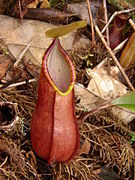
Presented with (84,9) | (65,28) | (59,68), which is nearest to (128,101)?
(59,68)

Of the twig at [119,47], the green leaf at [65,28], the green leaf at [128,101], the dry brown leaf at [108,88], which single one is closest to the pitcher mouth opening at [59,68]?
the green leaf at [65,28]

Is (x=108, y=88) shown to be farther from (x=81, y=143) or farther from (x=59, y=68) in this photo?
(x=59, y=68)

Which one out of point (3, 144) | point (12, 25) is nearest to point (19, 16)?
point (12, 25)

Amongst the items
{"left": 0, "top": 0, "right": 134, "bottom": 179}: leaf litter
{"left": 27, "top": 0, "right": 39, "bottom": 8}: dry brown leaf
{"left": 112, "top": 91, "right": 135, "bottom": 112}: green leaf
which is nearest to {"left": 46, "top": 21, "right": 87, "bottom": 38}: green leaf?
{"left": 112, "top": 91, "right": 135, "bottom": 112}: green leaf

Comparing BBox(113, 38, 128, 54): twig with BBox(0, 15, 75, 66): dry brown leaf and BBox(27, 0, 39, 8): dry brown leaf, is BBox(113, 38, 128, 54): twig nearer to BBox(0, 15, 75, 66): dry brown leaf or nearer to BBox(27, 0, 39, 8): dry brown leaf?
BBox(0, 15, 75, 66): dry brown leaf

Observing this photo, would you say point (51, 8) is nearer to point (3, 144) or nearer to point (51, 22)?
point (51, 22)
